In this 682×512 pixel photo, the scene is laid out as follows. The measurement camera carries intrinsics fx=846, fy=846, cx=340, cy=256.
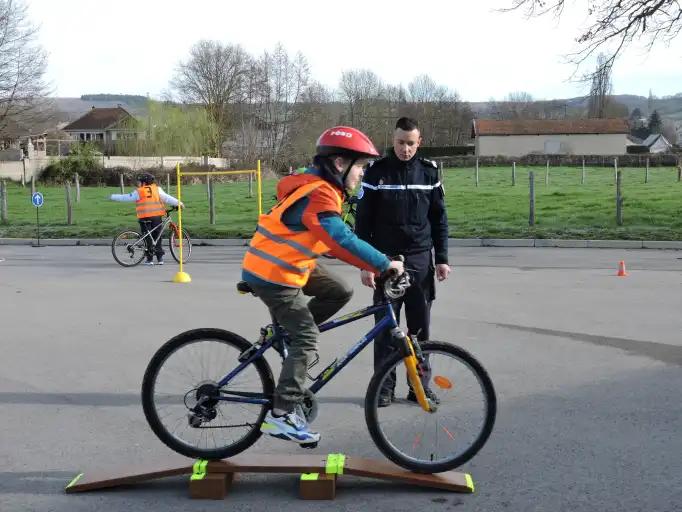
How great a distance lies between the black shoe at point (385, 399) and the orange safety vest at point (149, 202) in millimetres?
11792

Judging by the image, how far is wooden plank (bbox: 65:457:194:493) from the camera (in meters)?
4.33

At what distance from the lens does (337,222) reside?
4.25 metres

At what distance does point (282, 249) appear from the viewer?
172 inches

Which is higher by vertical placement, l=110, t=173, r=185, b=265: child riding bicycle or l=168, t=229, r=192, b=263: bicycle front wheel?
l=110, t=173, r=185, b=265: child riding bicycle

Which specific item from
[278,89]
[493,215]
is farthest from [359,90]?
[493,215]

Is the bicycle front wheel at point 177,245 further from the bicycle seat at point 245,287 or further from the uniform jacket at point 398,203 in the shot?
the bicycle seat at point 245,287

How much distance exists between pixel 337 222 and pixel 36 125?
52816 mm

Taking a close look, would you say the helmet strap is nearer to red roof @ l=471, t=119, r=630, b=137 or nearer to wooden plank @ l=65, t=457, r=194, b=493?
wooden plank @ l=65, t=457, r=194, b=493

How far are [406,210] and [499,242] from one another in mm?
14377

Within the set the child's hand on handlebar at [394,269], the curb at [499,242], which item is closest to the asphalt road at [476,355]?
the child's hand on handlebar at [394,269]

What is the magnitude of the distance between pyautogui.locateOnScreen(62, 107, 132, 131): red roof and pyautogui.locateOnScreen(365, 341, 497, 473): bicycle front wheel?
13222 centimetres

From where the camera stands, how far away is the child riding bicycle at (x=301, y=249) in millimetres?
4254

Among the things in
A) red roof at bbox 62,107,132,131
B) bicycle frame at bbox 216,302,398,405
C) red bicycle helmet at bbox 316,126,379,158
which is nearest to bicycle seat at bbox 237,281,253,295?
bicycle frame at bbox 216,302,398,405

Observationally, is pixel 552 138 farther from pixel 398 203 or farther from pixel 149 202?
pixel 398 203
